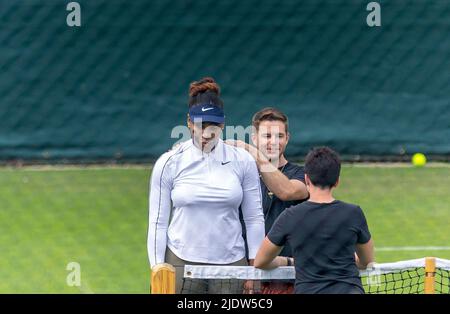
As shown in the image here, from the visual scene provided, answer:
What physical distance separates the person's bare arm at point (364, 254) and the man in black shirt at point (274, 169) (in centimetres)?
57

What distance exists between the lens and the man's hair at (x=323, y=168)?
4.53 m

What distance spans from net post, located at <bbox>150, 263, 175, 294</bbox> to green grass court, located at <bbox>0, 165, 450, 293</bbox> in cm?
323

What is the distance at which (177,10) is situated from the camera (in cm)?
1109

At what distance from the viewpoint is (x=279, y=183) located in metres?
5.05

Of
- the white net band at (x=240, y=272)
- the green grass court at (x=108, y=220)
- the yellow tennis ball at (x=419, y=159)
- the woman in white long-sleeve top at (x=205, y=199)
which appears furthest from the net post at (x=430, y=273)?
the yellow tennis ball at (x=419, y=159)

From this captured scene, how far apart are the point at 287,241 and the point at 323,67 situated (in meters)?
6.84

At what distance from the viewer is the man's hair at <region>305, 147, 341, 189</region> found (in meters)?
4.53

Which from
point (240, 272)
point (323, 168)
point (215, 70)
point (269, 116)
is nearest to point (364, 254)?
point (323, 168)

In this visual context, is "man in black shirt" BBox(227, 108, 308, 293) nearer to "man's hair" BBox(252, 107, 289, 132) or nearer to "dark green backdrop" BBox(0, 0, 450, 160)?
"man's hair" BBox(252, 107, 289, 132)

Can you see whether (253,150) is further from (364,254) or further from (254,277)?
(364,254)

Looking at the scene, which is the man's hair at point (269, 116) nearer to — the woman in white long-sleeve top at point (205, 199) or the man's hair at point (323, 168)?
the woman in white long-sleeve top at point (205, 199)

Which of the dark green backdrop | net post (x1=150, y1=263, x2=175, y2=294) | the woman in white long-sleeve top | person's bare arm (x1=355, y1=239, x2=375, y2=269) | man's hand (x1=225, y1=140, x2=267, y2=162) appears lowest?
net post (x1=150, y1=263, x2=175, y2=294)

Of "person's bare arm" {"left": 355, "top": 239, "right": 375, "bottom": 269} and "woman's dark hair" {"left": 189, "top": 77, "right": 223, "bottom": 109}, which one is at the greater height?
"woman's dark hair" {"left": 189, "top": 77, "right": 223, "bottom": 109}

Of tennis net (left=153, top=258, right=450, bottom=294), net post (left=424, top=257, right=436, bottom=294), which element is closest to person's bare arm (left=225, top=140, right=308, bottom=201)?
tennis net (left=153, top=258, right=450, bottom=294)
